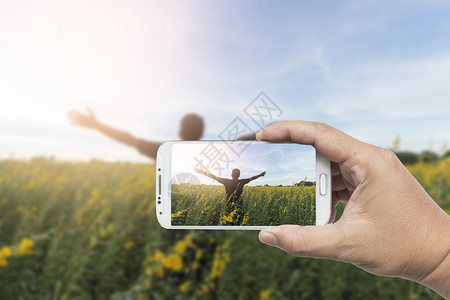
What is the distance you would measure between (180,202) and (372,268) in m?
0.75

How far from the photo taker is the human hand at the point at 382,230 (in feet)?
4.09

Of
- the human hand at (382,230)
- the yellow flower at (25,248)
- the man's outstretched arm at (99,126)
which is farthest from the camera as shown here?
the man's outstretched arm at (99,126)

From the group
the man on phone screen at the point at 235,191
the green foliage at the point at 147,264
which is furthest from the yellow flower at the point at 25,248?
the man on phone screen at the point at 235,191

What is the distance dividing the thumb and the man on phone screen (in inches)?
7.3

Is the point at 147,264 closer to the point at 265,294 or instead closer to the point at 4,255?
the point at 265,294

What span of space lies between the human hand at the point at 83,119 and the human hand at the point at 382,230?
2174 millimetres

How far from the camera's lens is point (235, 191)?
1.46 metres

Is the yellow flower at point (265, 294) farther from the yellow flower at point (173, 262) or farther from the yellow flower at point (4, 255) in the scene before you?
the yellow flower at point (4, 255)

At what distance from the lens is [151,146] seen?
2.84 metres

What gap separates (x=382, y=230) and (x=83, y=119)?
2.50m

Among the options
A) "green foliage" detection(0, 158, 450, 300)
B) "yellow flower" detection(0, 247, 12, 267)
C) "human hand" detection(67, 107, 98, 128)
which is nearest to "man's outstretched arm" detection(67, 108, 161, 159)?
"human hand" detection(67, 107, 98, 128)

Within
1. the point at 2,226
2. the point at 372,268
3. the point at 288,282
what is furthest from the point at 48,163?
A: the point at 372,268

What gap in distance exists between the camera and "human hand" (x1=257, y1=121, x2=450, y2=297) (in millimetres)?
1247

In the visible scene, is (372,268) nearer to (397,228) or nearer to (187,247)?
(397,228)
